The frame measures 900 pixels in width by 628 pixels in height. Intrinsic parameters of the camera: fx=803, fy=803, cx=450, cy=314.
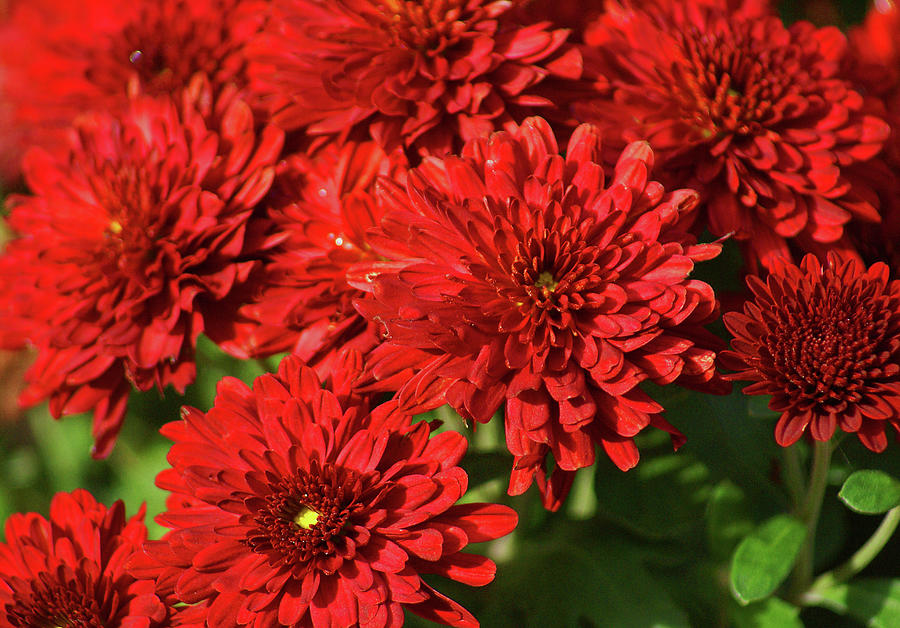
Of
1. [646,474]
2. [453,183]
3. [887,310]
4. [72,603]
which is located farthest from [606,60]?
[72,603]

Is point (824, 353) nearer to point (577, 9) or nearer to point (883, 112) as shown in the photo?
point (883, 112)

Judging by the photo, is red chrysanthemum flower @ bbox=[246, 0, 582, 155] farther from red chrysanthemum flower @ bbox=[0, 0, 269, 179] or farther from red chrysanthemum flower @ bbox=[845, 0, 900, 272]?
red chrysanthemum flower @ bbox=[845, 0, 900, 272]

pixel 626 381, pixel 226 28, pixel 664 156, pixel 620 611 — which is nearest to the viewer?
pixel 626 381

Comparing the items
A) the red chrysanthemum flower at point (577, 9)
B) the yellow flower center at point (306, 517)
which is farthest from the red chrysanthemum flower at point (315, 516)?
the red chrysanthemum flower at point (577, 9)

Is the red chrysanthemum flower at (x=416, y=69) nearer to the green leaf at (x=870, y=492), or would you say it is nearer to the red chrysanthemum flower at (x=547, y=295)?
the red chrysanthemum flower at (x=547, y=295)

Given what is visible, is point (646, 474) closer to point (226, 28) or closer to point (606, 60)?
point (606, 60)
